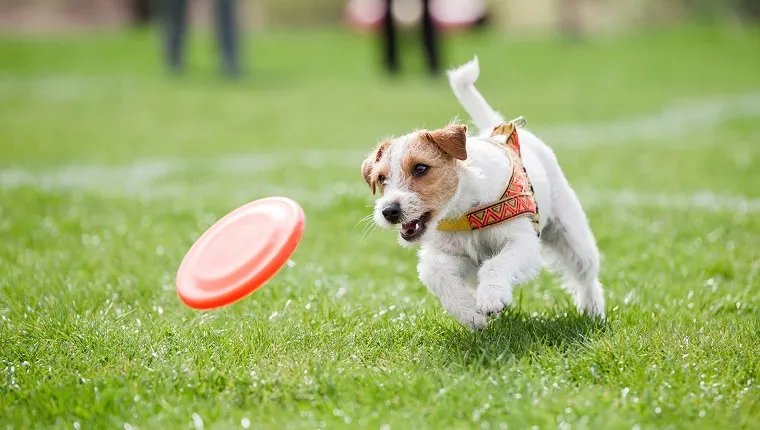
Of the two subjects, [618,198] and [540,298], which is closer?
[540,298]

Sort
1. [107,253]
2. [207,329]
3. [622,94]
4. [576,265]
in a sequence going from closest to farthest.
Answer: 1. [207,329]
2. [576,265]
3. [107,253]
4. [622,94]

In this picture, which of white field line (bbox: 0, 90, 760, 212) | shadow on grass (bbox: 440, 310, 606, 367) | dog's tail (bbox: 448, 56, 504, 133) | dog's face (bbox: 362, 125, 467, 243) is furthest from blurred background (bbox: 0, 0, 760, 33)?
dog's face (bbox: 362, 125, 467, 243)

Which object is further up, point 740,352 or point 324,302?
point 740,352

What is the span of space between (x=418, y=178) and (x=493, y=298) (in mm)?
691

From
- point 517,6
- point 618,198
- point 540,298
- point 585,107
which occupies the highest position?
point 540,298

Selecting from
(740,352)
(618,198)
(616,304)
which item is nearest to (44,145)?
(618,198)

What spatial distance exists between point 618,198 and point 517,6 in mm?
24109

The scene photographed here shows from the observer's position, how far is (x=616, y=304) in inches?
211

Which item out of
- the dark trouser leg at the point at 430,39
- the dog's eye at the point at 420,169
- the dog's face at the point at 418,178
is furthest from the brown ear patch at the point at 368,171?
the dark trouser leg at the point at 430,39

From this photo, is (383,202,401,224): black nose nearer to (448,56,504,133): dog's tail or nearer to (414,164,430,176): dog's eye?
(414,164,430,176): dog's eye

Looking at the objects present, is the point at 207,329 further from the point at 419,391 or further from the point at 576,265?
the point at 576,265

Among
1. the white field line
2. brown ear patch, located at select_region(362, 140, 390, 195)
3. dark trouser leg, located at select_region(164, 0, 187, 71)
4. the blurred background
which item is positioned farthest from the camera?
the blurred background

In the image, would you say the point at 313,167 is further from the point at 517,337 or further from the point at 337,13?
the point at 337,13

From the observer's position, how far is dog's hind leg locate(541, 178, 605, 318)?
5.17 meters
